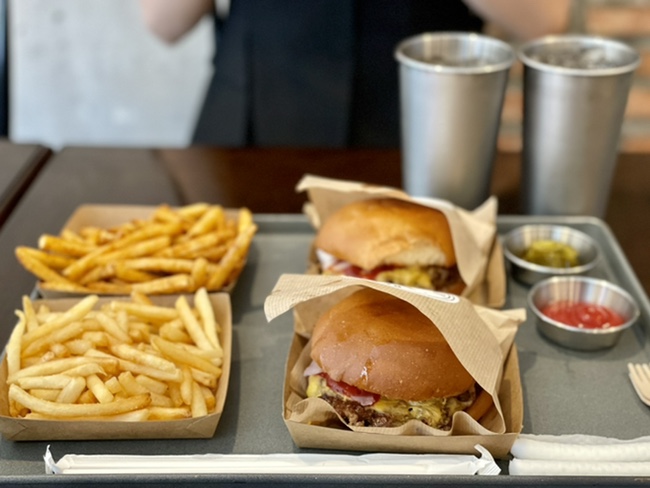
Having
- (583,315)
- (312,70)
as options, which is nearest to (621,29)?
(312,70)

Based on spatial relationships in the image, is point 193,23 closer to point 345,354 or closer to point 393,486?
point 345,354

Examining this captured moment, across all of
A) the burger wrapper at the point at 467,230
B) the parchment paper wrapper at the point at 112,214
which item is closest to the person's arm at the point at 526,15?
the burger wrapper at the point at 467,230

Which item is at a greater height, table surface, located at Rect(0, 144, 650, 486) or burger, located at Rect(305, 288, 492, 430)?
burger, located at Rect(305, 288, 492, 430)

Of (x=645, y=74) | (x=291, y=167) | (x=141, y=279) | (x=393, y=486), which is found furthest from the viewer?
(x=645, y=74)

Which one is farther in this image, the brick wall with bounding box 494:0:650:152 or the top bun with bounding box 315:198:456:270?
the brick wall with bounding box 494:0:650:152

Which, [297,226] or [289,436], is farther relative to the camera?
[297,226]

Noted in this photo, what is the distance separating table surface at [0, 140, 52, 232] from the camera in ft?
7.01

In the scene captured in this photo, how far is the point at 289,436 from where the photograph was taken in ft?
4.39

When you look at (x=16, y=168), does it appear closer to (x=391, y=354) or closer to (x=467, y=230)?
(x=467, y=230)

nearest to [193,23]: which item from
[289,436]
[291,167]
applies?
[291,167]

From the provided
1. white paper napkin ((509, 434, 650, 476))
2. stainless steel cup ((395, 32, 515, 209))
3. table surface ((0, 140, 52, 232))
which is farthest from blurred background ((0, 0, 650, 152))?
white paper napkin ((509, 434, 650, 476))

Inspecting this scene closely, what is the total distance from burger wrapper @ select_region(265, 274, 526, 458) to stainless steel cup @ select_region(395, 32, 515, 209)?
595 millimetres

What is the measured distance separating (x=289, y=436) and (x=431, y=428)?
0.26 meters

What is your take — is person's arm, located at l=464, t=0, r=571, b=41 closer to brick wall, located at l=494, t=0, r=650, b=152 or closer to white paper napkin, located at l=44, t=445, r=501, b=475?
brick wall, located at l=494, t=0, r=650, b=152
